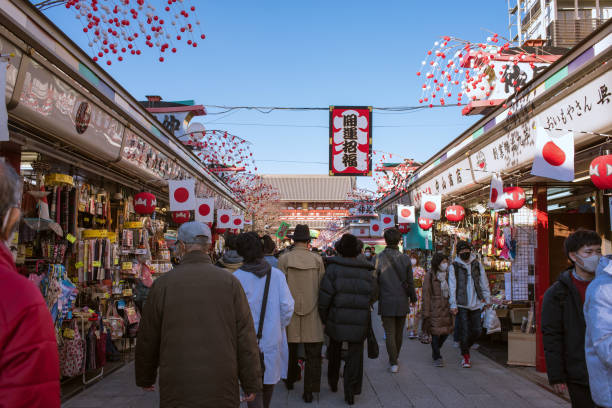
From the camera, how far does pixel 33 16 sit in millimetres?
4500

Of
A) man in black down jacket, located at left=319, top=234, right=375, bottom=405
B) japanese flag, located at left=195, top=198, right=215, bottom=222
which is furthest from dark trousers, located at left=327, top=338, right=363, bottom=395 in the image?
japanese flag, located at left=195, top=198, right=215, bottom=222

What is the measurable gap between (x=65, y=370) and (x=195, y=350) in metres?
3.91

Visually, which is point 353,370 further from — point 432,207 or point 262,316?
point 432,207

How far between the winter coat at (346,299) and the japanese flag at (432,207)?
5511 millimetres

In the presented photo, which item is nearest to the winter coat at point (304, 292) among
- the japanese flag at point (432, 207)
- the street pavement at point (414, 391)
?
the street pavement at point (414, 391)

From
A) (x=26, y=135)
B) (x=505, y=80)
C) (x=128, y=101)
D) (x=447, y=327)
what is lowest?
(x=447, y=327)

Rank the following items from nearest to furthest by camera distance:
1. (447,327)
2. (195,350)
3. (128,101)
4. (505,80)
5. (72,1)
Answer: (195,350) → (72,1) → (128,101) → (447,327) → (505,80)

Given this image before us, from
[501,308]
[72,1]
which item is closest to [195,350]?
[72,1]

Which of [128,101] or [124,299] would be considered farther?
[124,299]

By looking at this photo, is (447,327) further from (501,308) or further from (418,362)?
(501,308)

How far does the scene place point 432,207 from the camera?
36.1 feet

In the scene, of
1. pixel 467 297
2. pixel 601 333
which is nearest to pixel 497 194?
pixel 467 297

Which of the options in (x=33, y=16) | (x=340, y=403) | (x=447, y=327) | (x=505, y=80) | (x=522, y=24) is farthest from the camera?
(x=522, y=24)

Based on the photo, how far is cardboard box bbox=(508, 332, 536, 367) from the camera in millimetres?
7652
